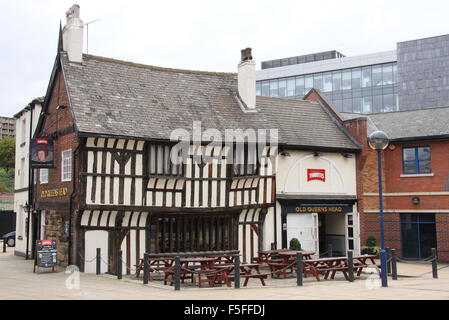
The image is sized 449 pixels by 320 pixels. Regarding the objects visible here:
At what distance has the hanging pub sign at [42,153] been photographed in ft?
65.8

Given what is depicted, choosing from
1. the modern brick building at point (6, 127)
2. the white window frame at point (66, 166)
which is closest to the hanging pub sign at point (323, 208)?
the white window frame at point (66, 166)

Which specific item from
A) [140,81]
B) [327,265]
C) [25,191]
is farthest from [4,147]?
[327,265]

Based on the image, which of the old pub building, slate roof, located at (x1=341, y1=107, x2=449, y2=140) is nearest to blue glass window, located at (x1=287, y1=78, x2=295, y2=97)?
slate roof, located at (x1=341, y1=107, x2=449, y2=140)

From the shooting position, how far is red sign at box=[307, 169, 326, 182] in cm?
2317

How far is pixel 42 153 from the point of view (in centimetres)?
2017

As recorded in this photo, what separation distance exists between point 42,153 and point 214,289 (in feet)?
30.1

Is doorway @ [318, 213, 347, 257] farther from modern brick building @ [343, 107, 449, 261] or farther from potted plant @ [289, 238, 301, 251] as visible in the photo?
potted plant @ [289, 238, 301, 251]

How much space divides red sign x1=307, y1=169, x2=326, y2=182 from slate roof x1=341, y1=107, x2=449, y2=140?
3.85 metres

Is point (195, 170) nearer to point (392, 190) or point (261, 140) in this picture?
point (261, 140)

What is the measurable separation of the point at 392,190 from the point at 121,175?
1285 cm

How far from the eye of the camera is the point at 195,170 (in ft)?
65.9

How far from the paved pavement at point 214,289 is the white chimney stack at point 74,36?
7.74 meters

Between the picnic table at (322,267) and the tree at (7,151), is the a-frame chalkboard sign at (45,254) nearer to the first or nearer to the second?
the picnic table at (322,267)

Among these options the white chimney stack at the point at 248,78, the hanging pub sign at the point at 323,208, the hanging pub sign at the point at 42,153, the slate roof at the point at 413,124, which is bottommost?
the hanging pub sign at the point at 323,208
